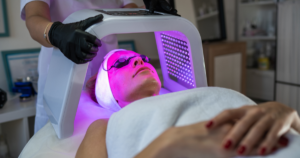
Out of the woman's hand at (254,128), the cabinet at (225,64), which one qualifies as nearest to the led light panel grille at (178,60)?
the woman's hand at (254,128)

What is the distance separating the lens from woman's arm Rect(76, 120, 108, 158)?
2.29ft

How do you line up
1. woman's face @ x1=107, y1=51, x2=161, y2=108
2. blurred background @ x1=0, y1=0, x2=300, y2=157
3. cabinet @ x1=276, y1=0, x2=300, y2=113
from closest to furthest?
woman's face @ x1=107, y1=51, x2=161, y2=108 < blurred background @ x1=0, y1=0, x2=300, y2=157 < cabinet @ x1=276, y1=0, x2=300, y2=113

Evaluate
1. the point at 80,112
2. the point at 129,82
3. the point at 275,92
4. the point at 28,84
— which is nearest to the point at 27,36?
the point at 28,84

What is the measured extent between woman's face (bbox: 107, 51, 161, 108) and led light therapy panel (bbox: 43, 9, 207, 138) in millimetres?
131

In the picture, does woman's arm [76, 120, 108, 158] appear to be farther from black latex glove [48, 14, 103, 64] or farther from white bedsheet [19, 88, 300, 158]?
black latex glove [48, 14, 103, 64]

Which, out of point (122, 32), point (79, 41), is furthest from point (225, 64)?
point (79, 41)

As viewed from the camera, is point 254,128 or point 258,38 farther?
point 258,38

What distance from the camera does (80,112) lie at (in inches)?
39.6

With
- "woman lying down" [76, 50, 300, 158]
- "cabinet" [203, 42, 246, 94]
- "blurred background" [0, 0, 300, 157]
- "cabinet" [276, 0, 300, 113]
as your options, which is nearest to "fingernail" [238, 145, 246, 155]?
"woman lying down" [76, 50, 300, 158]

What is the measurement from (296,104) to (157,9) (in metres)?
2.34

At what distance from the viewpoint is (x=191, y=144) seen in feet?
1.58

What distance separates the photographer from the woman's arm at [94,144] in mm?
698

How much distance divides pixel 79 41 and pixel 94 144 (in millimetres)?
324

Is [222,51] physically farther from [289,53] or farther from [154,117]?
[154,117]
